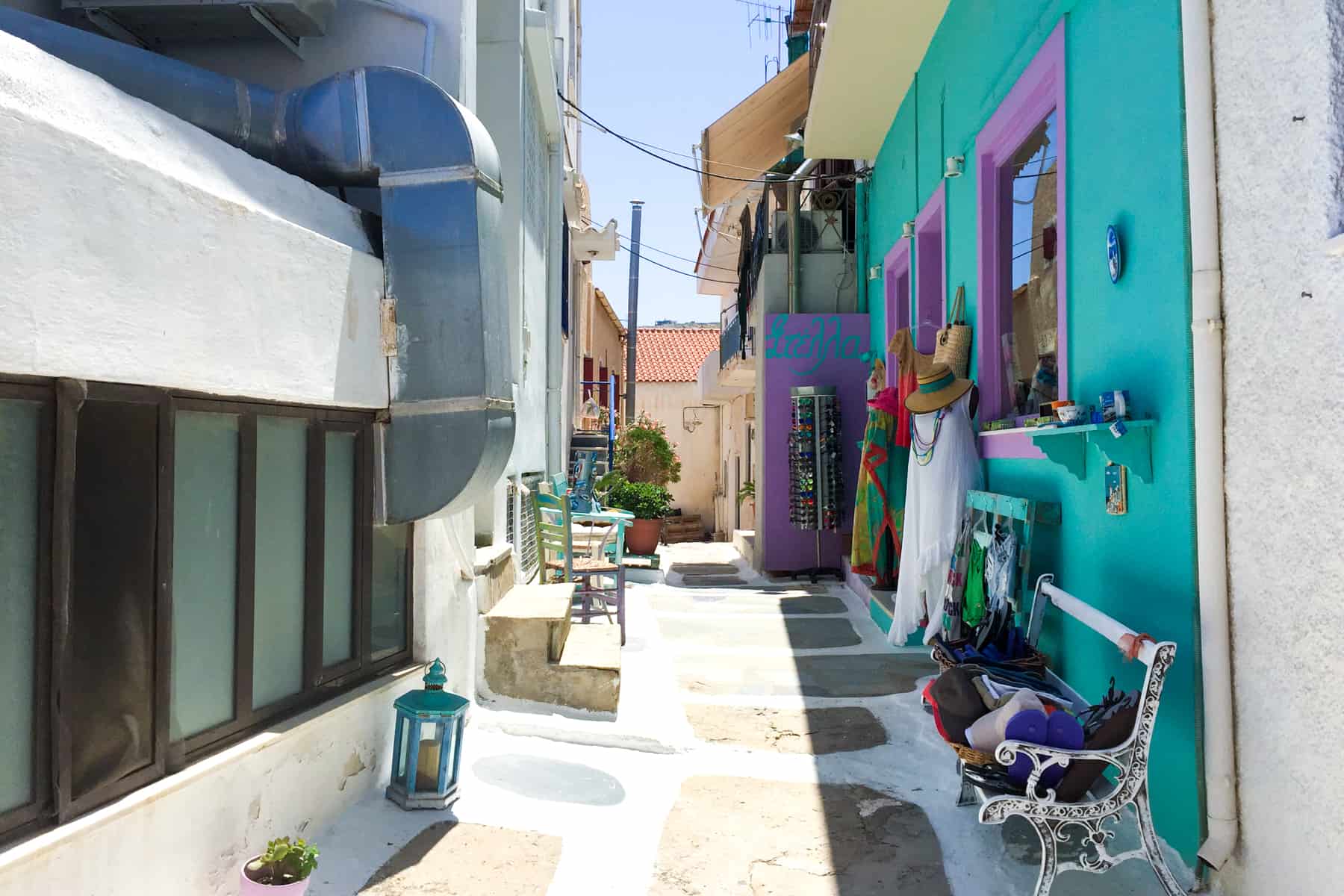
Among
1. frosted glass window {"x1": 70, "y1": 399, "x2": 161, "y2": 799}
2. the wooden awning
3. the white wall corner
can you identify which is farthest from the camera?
the wooden awning

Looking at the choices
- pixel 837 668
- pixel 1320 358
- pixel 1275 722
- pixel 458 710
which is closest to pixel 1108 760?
pixel 1275 722

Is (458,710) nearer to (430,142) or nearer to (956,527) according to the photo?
(430,142)

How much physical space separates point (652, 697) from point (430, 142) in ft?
10.7

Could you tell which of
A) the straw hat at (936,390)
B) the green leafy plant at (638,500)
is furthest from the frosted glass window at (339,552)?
the green leafy plant at (638,500)

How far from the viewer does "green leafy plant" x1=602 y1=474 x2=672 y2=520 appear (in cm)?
1376

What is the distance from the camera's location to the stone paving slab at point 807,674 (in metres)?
5.46

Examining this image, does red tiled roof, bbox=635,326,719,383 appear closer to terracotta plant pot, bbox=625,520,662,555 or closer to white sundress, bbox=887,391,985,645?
terracotta plant pot, bbox=625,520,662,555

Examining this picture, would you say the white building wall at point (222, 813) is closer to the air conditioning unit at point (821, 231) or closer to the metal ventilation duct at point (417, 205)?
the metal ventilation duct at point (417, 205)

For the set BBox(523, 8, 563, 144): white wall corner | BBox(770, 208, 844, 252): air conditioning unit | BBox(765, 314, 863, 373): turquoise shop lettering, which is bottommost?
BBox(765, 314, 863, 373): turquoise shop lettering

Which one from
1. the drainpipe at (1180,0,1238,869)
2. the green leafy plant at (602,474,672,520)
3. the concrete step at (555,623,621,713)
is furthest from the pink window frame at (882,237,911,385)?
the green leafy plant at (602,474,672,520)

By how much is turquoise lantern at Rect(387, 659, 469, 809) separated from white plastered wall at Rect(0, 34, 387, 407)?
4.07 feet

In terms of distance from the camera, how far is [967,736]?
290 cm

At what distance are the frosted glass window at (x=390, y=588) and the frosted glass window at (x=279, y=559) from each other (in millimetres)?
485

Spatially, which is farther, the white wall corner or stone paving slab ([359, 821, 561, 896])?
the white wall corner
